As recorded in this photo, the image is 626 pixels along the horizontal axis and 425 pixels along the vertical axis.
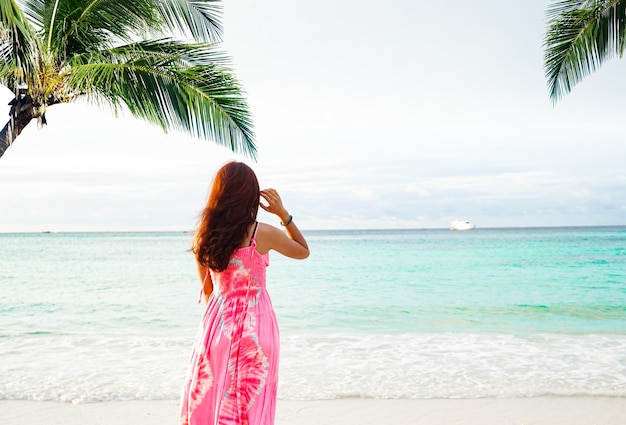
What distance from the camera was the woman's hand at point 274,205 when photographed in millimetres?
2625

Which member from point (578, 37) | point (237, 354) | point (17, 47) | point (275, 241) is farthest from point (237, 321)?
point (578, 37)

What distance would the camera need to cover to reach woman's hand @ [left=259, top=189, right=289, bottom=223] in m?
2.62

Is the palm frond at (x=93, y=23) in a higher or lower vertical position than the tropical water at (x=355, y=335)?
higher

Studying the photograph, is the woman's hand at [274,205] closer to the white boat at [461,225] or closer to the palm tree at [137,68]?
the palm tree at [137,68]

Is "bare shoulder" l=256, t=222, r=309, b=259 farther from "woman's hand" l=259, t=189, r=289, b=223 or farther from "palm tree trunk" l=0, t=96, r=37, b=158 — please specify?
"palm tree trunk" l=0, t=96, r=37, b=158

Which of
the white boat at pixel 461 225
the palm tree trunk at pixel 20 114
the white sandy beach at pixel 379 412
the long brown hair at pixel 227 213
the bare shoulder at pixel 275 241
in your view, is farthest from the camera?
the white boat at pixel 461 225

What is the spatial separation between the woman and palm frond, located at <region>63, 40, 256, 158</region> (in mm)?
2791

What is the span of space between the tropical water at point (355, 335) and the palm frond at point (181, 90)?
267 cm

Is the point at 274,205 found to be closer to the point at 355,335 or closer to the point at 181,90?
the point at 181,90

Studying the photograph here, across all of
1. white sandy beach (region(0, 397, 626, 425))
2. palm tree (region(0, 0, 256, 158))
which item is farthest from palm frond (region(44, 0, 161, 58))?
white sandy beach (region(0, 397, 626, 425))

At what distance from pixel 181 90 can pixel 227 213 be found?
2951 millimetres

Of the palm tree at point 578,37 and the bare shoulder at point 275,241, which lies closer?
the bare shoulder at point 275,241

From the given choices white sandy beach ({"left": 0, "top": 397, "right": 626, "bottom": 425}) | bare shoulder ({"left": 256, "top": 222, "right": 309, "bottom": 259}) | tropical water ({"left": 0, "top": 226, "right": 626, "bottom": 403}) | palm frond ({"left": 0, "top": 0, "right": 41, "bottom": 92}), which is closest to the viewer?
bare shoulder ({"left": 256, "top": 222, "right": 309, "bottom": 259})

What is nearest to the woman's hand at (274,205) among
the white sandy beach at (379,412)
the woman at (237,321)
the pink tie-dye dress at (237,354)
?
the woman at (237,321)
